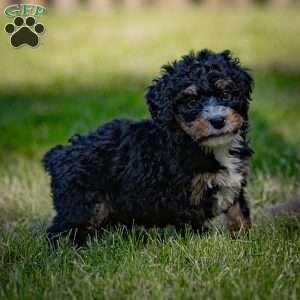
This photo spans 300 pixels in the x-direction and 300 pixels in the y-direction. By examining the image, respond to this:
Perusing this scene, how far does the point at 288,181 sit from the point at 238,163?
188 cm

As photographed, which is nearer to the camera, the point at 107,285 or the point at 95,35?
the point at 107,285

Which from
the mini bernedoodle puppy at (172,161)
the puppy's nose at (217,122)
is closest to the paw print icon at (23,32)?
the mini bernedoodle puppy at (172,161)

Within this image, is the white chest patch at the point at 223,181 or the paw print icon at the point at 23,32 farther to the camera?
the paw print icon at the point at 23,32

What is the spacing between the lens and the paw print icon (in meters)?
5.77

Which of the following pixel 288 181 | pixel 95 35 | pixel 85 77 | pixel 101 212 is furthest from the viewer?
pixel 95 35

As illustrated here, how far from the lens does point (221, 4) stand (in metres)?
18.3

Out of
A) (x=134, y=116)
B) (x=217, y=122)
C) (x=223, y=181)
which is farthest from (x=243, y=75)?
(x=134, y=116)

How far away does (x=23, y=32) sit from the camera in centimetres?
596

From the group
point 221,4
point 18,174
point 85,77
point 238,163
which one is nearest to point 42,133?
point 18,174

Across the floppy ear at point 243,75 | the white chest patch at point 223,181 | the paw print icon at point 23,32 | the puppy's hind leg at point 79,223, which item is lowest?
the puppy's hind leg at point 79,223

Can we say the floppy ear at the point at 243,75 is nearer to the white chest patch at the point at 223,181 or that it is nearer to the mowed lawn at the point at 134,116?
the white chest patch at the point at 223,181

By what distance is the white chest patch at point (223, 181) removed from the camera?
5289 millimetres

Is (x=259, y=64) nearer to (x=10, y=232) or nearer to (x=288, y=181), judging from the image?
(x=288, y=181)

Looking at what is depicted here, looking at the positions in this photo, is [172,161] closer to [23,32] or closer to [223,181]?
[223,181]
